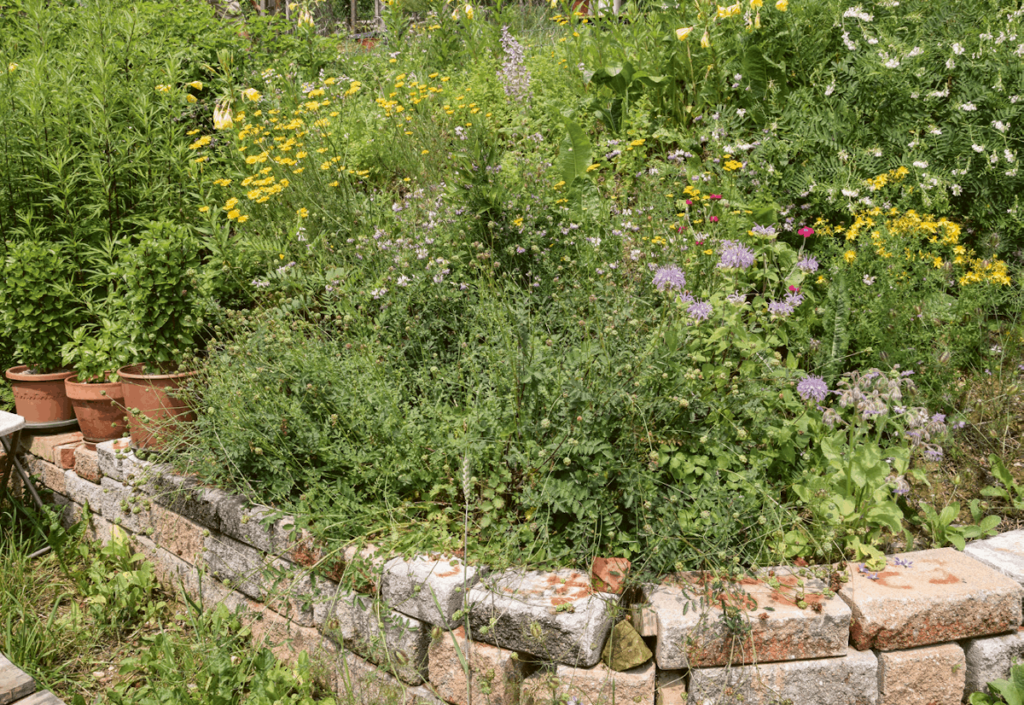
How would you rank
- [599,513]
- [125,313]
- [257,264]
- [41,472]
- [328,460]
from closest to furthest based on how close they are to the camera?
[599,513], [328,460], [125,313], [257,264], [41,472]

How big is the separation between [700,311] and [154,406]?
2.48m

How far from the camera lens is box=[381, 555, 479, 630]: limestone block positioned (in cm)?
235

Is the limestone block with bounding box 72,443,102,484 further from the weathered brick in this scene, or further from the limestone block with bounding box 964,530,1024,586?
the limestone block with bounding box 964,530,1024,586

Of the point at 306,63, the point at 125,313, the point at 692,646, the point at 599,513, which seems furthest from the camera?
the point at 306,63

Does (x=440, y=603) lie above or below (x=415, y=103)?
below

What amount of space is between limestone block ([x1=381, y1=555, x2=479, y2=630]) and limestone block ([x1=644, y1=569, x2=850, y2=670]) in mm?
Result: 587

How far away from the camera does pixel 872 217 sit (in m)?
3.65

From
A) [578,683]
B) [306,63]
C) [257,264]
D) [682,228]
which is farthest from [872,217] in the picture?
[306,63]

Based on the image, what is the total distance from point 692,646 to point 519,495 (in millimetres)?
721

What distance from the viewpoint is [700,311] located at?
2697 mm

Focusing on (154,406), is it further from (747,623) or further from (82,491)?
(747,623)

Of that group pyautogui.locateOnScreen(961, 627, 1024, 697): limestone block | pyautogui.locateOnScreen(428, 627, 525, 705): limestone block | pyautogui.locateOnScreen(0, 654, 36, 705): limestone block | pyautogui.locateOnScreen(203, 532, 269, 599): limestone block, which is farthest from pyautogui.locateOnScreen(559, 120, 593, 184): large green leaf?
pyautogui.locateOnScreen(0, 654, 36, 705): limestone block

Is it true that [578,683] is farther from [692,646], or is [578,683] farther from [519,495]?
[519,495]

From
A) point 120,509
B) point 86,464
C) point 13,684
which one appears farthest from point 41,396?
point 13,684
